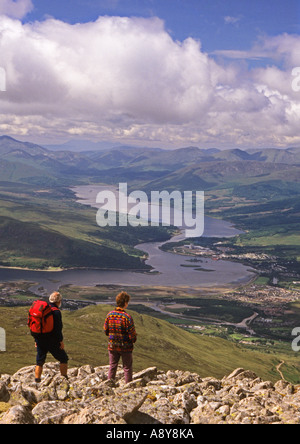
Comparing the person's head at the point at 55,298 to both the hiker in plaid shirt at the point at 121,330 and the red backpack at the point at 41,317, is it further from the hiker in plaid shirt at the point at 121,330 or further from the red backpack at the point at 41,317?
the hiker in plaid shirt at the point at 121,330

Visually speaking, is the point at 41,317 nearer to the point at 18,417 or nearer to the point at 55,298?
the point at 55,298

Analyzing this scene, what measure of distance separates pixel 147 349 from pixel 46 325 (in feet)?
282

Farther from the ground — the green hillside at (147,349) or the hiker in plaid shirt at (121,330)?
the hiker in plaid shirt at (121,330)

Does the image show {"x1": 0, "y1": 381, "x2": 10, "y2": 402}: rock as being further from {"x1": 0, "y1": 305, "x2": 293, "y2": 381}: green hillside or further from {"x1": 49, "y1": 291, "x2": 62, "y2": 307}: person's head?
{"x1": 0, "y1": 305, "x2": 293, "y2": 381}: green hillside

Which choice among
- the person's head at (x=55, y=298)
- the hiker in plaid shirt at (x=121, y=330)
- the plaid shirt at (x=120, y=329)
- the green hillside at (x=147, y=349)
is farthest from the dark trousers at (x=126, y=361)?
the green hillside at (x=147, y=349)

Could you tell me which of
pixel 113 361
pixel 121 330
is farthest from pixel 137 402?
pixel 113 361

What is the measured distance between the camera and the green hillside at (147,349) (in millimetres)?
65963

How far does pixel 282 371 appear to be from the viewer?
12394 centimetres

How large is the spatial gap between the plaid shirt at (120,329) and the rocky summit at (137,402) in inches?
75.7

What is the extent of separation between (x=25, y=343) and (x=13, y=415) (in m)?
61.6

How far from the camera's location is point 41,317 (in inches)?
787

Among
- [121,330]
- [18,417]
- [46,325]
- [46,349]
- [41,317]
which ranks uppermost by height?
[41,317]

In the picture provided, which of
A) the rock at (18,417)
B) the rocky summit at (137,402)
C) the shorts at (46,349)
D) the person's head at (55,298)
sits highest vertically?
the person's head at (55,298)

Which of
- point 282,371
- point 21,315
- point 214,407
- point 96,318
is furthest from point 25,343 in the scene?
point 282,371
